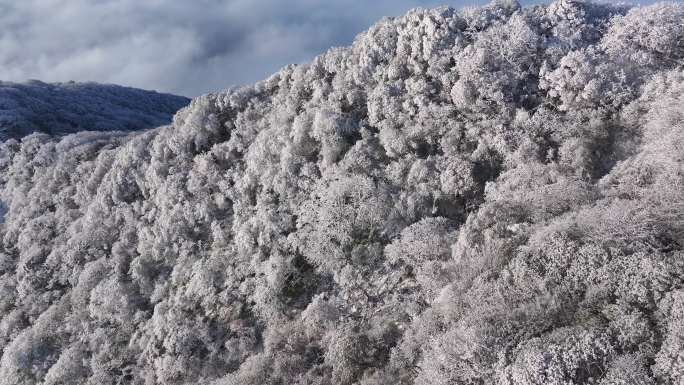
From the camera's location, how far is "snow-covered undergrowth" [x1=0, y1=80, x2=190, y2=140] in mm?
70062

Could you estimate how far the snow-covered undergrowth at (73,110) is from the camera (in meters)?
70.1

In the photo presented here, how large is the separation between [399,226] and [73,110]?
2828 inches

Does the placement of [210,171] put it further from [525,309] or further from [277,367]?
[525,309]

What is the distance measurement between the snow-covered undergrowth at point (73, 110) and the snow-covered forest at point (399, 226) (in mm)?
30501

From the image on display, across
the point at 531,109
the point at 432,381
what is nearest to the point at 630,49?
the point at 531,109

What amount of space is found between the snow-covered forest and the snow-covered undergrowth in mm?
30501

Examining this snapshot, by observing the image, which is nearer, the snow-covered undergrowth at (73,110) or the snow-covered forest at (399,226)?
the snow-covered forest at (399,226)

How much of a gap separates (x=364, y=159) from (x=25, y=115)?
59.3 metres

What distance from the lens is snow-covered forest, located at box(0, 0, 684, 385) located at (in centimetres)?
1792

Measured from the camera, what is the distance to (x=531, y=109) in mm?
30484

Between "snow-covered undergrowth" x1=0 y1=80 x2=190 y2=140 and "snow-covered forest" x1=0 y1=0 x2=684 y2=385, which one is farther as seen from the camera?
"snow-covered undergrowth" x1=0 y1=80 x2=190 y2=140

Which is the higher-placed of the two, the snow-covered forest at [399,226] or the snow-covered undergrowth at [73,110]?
the snow-covered undergrowth at [73,110]

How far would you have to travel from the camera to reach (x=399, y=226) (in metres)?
27.8

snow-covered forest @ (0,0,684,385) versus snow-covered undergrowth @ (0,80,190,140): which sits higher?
snow-covered undergrowth @ (0,80,190,140)
